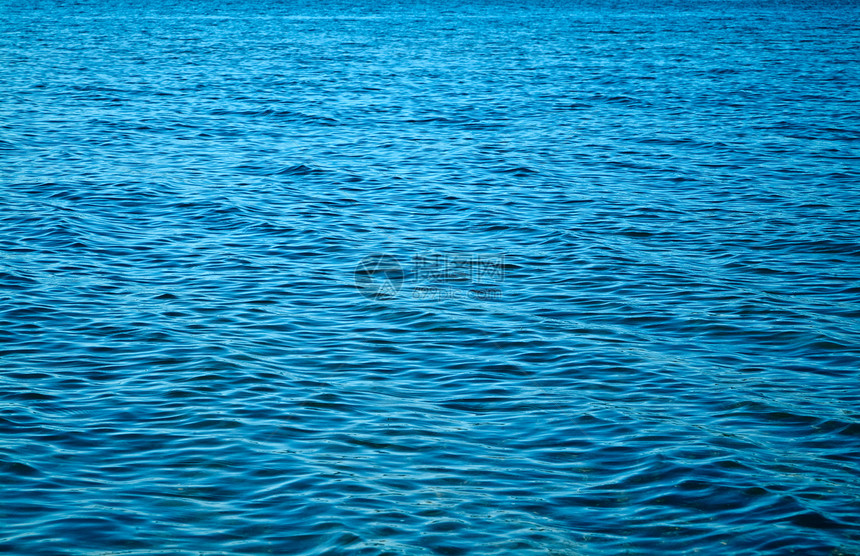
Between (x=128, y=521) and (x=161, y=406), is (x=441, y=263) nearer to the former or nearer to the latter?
(x=161, y=406)

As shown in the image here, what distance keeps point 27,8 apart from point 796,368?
307 feet

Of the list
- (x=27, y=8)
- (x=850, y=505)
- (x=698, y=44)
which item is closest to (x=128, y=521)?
(x=850, y=505)

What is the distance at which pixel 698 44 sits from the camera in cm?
6156

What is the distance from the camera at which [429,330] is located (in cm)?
1443

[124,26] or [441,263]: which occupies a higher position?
[124,26]

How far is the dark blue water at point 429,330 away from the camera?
31.0ft
